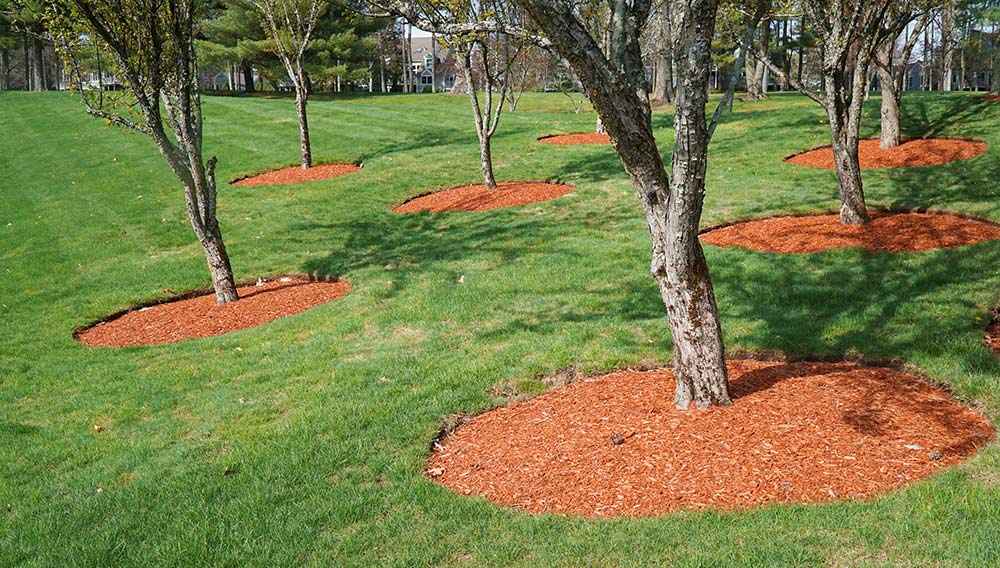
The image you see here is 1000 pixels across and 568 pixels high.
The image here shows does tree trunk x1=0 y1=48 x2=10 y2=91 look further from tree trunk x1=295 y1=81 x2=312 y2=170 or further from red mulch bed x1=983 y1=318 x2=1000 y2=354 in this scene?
red mulch bed x1=983 y1=318 x2=1000 y2=354

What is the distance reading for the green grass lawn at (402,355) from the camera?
13.4ft

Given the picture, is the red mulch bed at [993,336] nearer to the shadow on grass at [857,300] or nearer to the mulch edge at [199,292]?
the shadow on grass at [857,300]

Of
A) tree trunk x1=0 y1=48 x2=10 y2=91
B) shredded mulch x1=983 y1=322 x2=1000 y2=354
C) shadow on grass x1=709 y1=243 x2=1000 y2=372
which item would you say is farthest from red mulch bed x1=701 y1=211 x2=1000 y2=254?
tree trunk x1=0 y1=48 x2=10 y2=91

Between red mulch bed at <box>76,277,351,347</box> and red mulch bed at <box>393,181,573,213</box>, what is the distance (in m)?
4.15

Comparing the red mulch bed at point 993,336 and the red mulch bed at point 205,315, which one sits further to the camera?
the red mulch bed at point 205,315

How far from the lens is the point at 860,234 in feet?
32.6

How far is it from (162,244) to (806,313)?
450 inches


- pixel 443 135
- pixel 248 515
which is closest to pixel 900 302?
pixel 248 515

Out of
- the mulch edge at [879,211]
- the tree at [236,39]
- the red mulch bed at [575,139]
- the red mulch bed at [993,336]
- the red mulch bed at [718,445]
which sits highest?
the tree at [236,39]

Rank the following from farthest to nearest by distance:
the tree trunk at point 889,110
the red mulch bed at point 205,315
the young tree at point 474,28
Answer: the tree trunk at point 889,110
the red mulch bed at point 205,315
the young tree at point 474,28

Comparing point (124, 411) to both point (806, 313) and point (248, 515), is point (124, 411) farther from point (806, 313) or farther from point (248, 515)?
point (806, 313)

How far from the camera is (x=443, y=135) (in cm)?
2272

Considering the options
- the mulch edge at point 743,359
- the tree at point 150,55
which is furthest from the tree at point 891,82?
the tree at point 150,55

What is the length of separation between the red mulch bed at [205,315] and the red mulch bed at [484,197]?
163 inches
